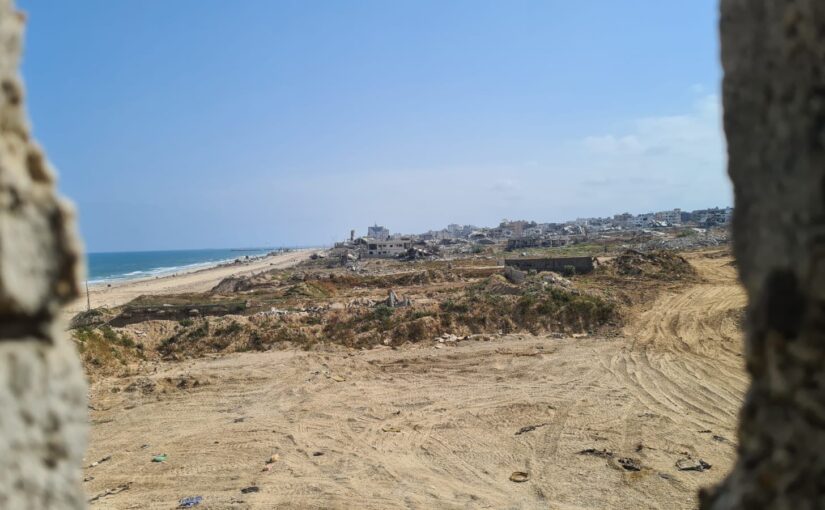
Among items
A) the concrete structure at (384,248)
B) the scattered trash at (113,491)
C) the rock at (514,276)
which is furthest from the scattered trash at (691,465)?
the concrete structure at (384,248)

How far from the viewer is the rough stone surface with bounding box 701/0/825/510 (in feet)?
8.43

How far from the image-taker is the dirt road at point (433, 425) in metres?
9.82

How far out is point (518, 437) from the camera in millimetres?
12109

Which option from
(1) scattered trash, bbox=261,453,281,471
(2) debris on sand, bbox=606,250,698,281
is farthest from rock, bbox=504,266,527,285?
(1) scattered trash, bbox=261,453,281,471

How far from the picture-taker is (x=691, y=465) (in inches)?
401

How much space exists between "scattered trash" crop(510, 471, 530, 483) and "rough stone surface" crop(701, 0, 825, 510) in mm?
7571

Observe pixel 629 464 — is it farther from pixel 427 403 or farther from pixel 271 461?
pixel 271 461

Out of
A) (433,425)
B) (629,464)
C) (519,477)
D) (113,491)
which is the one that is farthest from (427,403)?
(113,491)

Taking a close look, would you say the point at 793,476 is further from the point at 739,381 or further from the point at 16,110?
the point at 739,381

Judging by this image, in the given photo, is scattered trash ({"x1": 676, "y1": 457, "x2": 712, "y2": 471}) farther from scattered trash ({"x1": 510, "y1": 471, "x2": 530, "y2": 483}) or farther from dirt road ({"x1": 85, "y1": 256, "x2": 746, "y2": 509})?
scattered trash ({"x1": 510, "y1": 471, "x2": 530, "y2": 483})

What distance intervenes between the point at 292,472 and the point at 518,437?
213 inches

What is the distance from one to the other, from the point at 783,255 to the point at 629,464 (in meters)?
9.22

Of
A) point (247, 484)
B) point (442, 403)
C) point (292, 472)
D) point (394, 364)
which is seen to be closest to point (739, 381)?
point (442, 403)

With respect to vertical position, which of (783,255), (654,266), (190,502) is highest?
(783,255)
